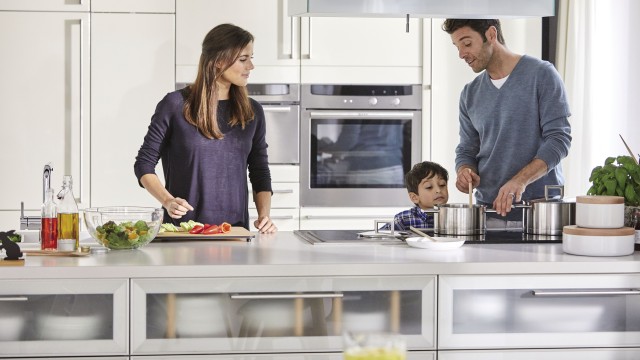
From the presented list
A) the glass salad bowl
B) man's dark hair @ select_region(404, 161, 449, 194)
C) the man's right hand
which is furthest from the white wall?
the glass salad bowl

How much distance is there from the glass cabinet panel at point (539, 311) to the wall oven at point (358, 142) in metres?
2.31

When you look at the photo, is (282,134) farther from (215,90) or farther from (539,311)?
(539,311)

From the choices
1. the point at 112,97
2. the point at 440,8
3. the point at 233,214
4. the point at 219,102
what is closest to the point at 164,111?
the point at 219,102

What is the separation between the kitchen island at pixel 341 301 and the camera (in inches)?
90.3

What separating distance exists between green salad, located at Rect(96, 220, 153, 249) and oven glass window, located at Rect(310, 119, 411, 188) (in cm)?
215

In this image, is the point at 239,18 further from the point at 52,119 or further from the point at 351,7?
the point at 351,7

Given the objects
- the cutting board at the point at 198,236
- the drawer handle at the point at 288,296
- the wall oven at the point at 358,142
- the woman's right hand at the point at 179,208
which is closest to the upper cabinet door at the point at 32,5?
the wall oven at the point at 358,142

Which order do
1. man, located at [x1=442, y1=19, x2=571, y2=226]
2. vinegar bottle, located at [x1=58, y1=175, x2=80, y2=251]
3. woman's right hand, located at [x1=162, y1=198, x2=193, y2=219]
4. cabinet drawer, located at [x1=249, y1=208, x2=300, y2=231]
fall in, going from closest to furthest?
vinegar bottle, located at [x1=58, y1=175, x2=80, y2=251] → woman's right hand, located at [x1=162, y1=198, x2=193, y2=219] → man, located at [x1=442, y1=19, x2=571, y2=226] → cabinet drawer, located at [x1=249, y1=208, x2=300, y2=231]

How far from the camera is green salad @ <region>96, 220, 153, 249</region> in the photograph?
8.41ft

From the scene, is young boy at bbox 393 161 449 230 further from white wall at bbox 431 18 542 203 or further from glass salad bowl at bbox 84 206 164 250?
white wall at bbox 431 18 542 203

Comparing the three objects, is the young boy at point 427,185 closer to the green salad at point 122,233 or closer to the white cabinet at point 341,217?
the green salad at point 122,233

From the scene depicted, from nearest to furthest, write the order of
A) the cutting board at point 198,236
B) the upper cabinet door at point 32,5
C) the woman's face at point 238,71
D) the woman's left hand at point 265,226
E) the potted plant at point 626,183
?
1. the potted plant at point 626,183
2. the cutting board at point 198,236
3. the woman's left hand at point 265,226
4. the woman's face at point 238,71
5. the upper cabinet door at point 32,5

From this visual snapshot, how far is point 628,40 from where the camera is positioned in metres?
4.47

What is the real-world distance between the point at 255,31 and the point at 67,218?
7.41 ft
